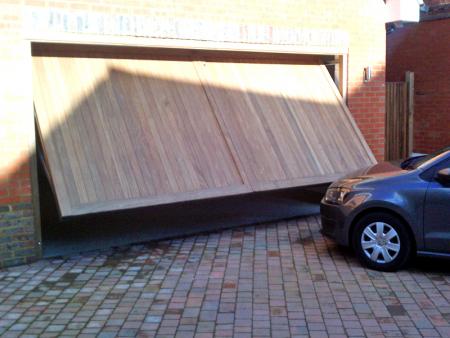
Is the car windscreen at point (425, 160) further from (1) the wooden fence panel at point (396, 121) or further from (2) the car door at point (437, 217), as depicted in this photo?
(1) the wooden fence panel at point (396, 121)

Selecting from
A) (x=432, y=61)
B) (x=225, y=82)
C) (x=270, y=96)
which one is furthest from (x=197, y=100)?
(x=432, y=61)

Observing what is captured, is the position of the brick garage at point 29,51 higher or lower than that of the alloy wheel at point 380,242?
higher

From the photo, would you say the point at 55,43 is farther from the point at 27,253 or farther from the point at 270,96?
the point at 270,96

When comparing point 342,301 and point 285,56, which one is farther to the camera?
point 285,56

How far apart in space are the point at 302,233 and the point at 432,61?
8519 mm

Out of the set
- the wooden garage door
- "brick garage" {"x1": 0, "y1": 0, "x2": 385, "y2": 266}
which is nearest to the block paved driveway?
"brick garage" {"x1": 0, "y1": 0, "x2": 385, "y2": 266}

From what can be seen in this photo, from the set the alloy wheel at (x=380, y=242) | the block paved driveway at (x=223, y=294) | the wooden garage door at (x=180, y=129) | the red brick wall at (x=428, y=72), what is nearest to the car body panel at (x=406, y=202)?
the alloy wheel at (x=380, y=242)

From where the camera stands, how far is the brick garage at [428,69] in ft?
46.6

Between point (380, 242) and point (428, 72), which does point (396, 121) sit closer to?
point (428, 72)

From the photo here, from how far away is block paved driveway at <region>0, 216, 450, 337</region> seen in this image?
15.5 feet

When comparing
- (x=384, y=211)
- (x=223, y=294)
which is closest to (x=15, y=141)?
(x=223, y=294)

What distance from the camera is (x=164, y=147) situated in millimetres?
7562

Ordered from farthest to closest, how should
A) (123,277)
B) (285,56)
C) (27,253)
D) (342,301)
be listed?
(285,56)
(27,253)
(123,277)
(342,301)

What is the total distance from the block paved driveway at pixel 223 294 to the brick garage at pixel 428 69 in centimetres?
840
